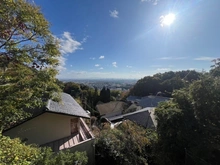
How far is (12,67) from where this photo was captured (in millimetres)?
5043

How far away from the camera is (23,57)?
5.00 meters

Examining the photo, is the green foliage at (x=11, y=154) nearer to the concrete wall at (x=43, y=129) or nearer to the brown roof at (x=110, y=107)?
the concrete wall at (x=43, y=129)

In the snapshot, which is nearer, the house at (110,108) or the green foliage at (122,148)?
the green foliage at (122,148)

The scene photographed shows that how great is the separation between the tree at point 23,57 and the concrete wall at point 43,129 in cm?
327

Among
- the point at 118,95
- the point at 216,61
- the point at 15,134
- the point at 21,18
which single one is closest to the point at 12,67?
the point at 21,18

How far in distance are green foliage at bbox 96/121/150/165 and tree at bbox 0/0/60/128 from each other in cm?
531

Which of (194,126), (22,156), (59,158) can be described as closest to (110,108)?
(194,126)

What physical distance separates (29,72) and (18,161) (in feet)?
10.7

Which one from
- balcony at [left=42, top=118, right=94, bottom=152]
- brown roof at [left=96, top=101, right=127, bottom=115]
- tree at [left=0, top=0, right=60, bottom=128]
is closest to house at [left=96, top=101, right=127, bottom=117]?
brown roof at [left=96, top=101, right=127, bottom=115]

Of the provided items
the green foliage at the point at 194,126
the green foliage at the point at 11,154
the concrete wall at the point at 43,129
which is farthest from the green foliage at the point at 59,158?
the green foliage at the point at 194,126

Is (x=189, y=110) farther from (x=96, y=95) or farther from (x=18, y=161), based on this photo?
(x=96, y=95)

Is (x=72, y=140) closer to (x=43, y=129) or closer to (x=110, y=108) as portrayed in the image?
(x=43, y=129)

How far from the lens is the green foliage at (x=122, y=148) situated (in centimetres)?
826

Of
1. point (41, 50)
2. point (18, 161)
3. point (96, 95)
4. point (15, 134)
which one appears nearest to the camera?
point (18, 161)
